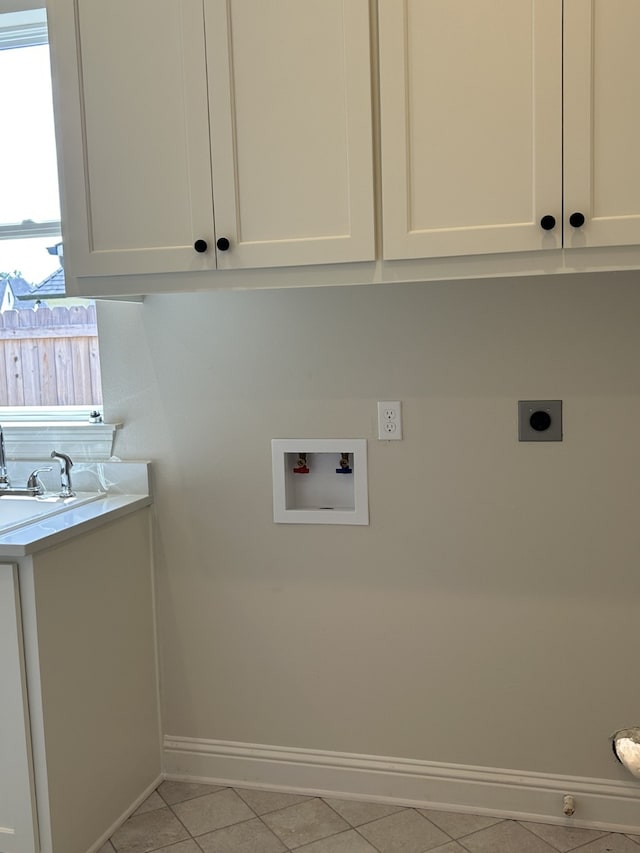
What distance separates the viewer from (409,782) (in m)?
2.31

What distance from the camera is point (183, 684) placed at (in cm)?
248

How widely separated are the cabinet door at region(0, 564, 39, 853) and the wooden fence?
83cm

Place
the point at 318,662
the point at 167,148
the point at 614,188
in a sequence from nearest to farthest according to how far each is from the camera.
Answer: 1. the point at 614,188
2. the point at 167,148
3. the point at 318,662

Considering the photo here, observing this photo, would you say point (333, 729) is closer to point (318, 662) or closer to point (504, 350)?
point (318, 662)

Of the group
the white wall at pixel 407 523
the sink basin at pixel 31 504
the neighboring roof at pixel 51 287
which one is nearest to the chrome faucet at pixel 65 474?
the sink basin at pixel 31 504

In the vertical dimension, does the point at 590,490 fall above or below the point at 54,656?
above

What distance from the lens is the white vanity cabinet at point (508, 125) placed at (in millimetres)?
1670

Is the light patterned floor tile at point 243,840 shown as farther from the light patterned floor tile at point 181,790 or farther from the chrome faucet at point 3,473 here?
the chrome faucet at point 3,473

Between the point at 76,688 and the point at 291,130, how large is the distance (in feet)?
4.71

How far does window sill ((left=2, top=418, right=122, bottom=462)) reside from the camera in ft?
8.07

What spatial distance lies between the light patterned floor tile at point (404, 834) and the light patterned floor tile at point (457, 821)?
0.07ft

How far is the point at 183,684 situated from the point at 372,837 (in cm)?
69

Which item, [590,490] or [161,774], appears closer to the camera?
[590,490]

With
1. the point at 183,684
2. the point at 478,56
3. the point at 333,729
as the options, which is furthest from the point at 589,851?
the point at 478,56
